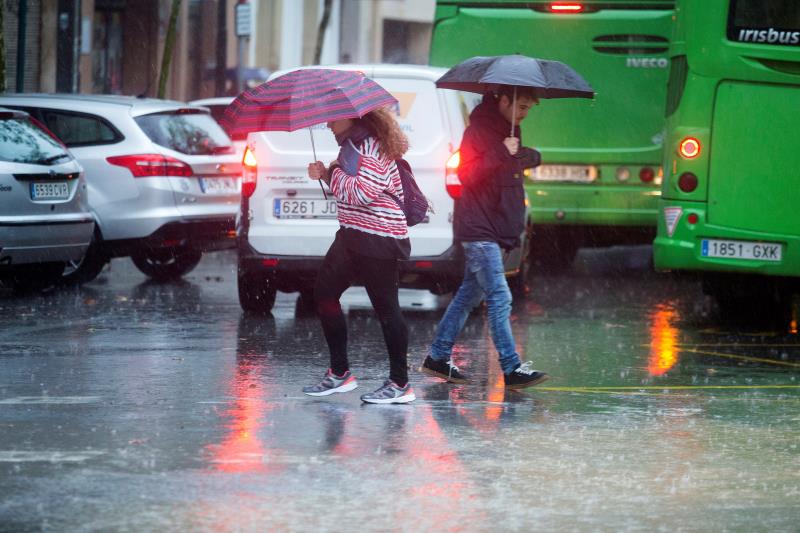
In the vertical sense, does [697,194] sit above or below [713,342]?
above

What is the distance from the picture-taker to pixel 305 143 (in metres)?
12.4

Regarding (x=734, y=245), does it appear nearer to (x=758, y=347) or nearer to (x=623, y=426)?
(x=758, y=347)

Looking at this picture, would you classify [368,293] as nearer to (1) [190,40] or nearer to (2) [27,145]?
(2) [27,145]

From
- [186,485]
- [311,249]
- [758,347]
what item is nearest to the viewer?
[186,485]

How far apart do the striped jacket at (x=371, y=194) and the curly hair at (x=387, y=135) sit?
42 mm

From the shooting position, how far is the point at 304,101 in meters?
8.68

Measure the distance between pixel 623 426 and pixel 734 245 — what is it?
181 inches

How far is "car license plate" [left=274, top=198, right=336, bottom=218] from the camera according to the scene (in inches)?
490

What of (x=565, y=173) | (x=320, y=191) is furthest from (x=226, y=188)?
(x=565, y=173)

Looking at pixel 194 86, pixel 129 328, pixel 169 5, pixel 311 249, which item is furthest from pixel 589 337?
pixel 194 86

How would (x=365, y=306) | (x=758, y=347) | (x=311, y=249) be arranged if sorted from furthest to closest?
(x=365, y=306) < (x=311, y=249) < (x=758, y=347)

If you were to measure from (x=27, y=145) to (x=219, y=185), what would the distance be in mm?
2257

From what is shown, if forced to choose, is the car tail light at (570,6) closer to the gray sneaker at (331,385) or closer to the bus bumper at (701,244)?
the bus bumper at (701,244)

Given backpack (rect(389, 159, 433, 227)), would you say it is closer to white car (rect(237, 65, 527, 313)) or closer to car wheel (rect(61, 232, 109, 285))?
white car (rect(237, 65, 527, 313))
